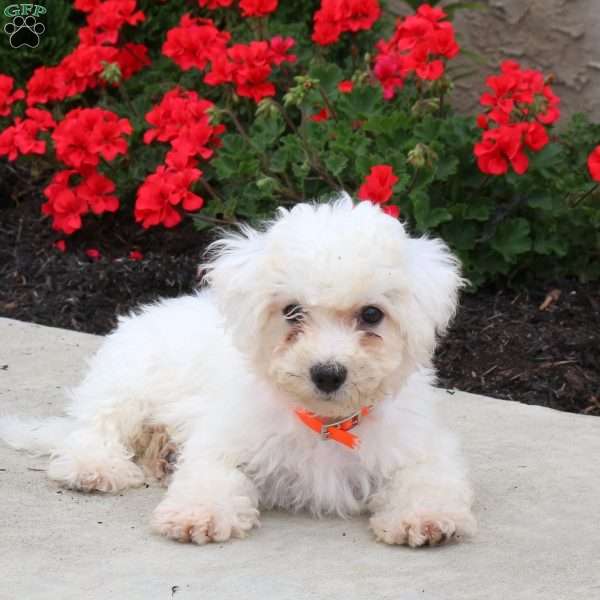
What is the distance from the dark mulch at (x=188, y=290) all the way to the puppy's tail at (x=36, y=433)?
5.51ft

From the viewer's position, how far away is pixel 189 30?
689 centimetres

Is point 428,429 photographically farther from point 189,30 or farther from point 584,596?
point 189,30

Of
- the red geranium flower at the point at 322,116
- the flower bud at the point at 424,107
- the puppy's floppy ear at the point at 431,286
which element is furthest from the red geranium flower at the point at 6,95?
the puppy's floppy ear at the point at 431,286

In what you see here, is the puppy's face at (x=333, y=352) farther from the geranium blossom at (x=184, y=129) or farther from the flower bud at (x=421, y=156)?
the geranium blossom at (x=184, y=129)

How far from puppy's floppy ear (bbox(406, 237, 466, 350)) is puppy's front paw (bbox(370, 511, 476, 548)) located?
1.81 feet

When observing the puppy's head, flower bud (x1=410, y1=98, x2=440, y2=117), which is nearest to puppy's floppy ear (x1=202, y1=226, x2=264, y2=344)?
the puppy's head

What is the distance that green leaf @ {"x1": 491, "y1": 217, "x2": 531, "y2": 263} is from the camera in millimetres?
6160

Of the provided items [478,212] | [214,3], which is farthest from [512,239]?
[214,3]

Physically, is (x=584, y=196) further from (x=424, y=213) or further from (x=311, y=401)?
(x=311, y=401)

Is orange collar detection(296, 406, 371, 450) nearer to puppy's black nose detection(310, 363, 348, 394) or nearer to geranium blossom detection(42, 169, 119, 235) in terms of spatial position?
puppy's black nose detection(310, 363, 348, 394)

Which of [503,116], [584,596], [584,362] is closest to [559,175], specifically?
[503,116]

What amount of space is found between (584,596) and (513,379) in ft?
7.37

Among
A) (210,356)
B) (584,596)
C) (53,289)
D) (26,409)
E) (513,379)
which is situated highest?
(584,596)

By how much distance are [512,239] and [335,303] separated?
2663 millimetres
